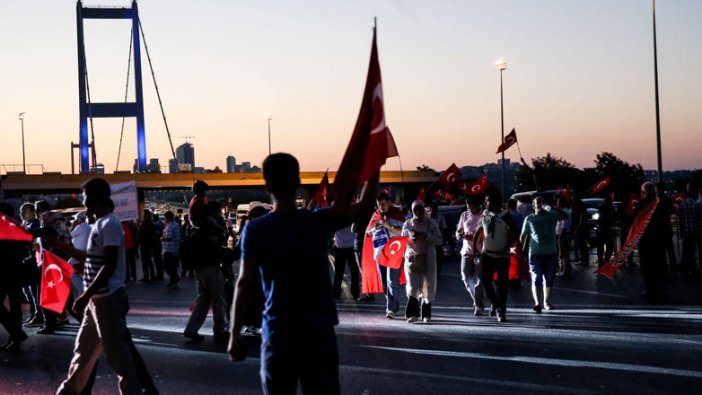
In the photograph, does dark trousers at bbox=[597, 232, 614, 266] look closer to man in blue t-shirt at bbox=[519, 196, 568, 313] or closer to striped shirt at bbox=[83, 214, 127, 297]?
man in blue t-shirt at bbox=[519, 196, 568, 313]

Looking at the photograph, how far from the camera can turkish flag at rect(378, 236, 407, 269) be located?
12570 millimetres

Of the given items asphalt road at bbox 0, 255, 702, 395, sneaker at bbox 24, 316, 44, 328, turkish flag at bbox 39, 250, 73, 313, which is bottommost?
sneaker at bbox 24, 316, 44, 328

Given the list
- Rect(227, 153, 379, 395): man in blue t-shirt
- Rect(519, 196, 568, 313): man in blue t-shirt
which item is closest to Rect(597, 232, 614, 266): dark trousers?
Rect(519, 196, 568, 313): man in blue t-shirt

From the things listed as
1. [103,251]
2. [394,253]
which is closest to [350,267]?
[394,253]

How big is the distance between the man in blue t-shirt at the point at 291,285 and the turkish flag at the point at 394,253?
818cm

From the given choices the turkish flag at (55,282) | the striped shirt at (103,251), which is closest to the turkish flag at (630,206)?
the turkish flag at (55,282)

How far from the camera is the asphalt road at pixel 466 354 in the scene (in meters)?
7.69

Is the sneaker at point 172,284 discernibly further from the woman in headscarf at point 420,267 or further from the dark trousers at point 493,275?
the dark trousers at point 493,275

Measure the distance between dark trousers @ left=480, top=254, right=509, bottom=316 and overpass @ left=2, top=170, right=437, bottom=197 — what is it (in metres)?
59.7

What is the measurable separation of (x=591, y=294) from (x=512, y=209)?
2.36 m

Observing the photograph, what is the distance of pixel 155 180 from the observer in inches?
2926

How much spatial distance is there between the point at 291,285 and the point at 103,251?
2658mm

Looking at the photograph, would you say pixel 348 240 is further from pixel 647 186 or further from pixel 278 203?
pixel 278 203

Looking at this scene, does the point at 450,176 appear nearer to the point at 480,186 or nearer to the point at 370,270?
the point at 480,186
